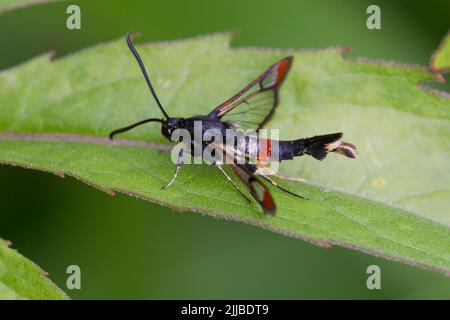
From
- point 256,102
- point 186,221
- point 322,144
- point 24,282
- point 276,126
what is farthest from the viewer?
point 186,221

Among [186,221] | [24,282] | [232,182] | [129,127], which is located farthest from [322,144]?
[24,282]

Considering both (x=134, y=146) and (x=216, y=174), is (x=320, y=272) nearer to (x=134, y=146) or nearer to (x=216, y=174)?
(x=216, y=174)

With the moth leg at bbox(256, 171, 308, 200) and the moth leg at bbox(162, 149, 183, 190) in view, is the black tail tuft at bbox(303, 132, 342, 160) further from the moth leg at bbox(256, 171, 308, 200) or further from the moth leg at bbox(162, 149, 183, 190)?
the moth leg at bbox(162, 149, 183, 190)

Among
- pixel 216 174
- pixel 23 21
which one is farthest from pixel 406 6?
pixel 23 21

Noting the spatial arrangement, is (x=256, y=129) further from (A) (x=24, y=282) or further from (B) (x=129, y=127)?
(A) (x=24, y=282)

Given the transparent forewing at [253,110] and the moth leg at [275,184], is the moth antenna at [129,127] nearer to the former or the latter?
the transparent forewing at [253,110]

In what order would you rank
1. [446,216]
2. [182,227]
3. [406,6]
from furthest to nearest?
[406,6]
[182,227]
[446,216]

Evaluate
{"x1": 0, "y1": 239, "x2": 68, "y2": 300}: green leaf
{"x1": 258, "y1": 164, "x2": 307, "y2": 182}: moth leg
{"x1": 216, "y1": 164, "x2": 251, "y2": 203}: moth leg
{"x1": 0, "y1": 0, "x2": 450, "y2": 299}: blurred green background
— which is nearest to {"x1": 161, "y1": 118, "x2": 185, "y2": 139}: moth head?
{"x1": 216, "y1": 164, "x2": 251, "y2": 203}: moth leg
